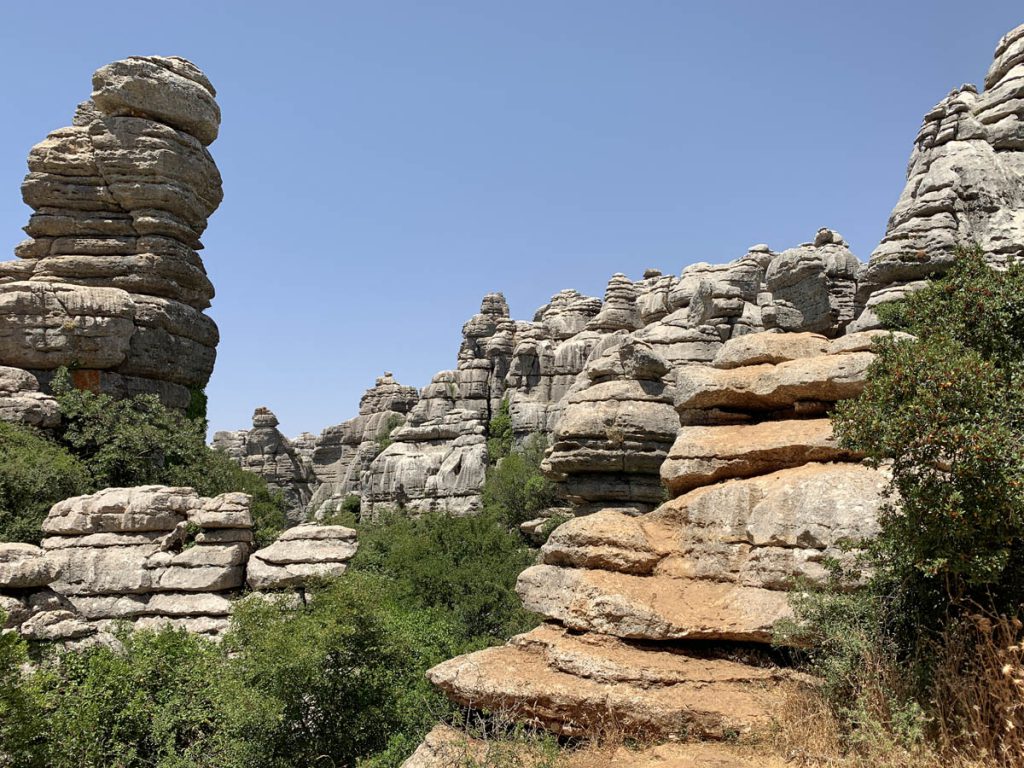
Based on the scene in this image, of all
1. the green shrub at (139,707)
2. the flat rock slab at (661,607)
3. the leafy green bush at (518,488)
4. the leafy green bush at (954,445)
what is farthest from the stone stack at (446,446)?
the leafy green bush at (954,445)

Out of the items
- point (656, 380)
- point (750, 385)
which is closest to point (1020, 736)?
point (750, 385)

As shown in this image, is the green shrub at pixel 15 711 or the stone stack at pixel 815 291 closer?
the green shrub at pixel 15 711

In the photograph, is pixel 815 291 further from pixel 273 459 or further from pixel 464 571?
pixel 273 459

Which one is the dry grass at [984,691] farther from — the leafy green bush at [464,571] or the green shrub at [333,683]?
the leafy green bush at [464,571]

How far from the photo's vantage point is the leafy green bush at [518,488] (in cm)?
3853

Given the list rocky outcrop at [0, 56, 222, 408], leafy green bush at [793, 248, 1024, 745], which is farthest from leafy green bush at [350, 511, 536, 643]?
leafy green bush at [793, 248, 1024, 745]

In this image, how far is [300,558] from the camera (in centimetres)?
1612

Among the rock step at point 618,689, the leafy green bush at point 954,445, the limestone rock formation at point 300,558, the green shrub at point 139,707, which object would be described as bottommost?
the green shrub at point 139,707

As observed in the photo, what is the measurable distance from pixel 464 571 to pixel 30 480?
38.1 feet

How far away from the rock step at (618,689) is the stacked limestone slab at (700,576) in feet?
0.05

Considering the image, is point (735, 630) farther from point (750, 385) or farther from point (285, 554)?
point (285, 554)

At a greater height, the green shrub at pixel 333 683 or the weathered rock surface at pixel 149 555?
the weathered rock surface at pixel 149 555

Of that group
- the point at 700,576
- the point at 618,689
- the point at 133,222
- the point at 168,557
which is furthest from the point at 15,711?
the point at 133,222

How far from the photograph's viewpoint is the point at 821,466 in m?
9.05
